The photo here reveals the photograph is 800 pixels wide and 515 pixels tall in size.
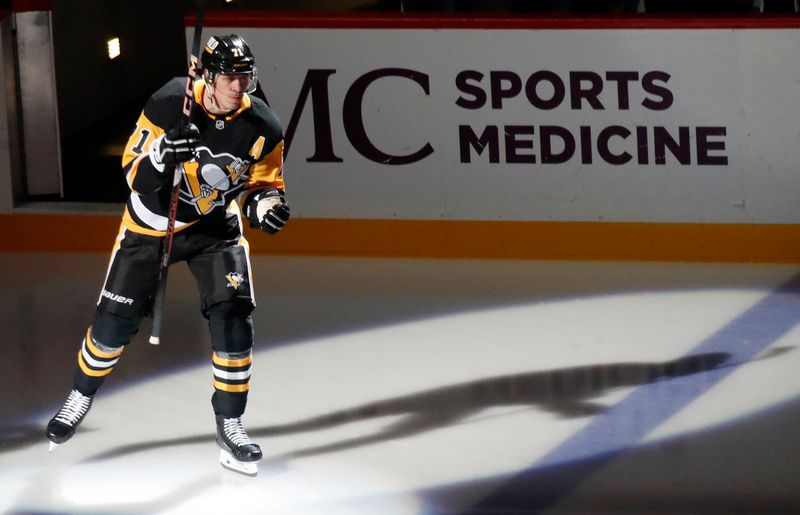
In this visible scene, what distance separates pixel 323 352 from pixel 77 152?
388 centimetres

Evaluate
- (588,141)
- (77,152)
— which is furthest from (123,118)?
(588,141)

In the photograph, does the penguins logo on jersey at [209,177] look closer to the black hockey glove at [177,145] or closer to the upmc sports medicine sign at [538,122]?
the black hockey glove at [177,145]

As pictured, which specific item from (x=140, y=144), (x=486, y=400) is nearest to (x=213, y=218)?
(x=140, y=144)

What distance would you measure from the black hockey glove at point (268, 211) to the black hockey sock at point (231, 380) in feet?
1.49

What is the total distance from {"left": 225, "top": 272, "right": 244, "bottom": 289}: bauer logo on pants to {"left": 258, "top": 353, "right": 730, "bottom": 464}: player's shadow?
715 mm

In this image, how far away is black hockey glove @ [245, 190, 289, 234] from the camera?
510cm

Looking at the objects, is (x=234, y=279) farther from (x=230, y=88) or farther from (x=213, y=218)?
(x=230, y=88)

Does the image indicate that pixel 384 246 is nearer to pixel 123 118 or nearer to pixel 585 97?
pixel 585 97

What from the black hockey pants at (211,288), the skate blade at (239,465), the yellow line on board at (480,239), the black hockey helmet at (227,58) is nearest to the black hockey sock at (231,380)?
the black hockey pants at (211,288)

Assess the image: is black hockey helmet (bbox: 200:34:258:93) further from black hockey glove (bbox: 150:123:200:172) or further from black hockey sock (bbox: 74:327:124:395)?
black hockey sock (bbox: 74:327:124:395)

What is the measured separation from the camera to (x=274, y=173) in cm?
527

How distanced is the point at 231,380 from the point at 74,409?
65 cm

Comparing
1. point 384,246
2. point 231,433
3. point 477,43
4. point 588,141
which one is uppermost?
point 477,43

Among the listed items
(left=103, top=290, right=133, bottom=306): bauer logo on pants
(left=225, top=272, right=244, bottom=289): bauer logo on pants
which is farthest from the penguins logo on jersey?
(left=103, top=290, right=133, bottom=306): bauer logo on pants
